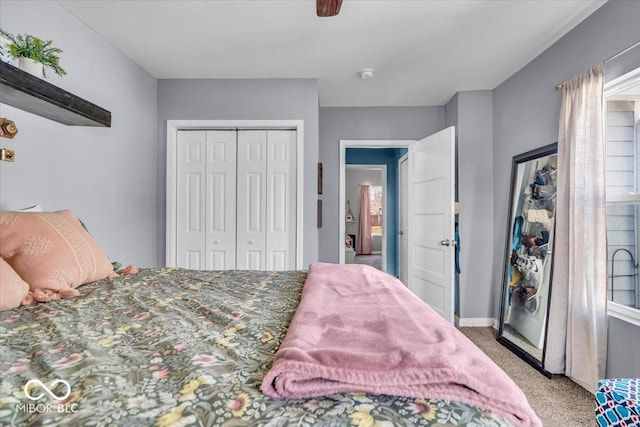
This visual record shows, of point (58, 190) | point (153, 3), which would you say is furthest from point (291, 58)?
point (58, 190)

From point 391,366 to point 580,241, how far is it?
2196mm

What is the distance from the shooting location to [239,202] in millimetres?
3291

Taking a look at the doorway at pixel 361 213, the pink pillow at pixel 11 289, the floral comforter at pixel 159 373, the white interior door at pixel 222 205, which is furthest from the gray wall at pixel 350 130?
the doorway at pixel 361 213

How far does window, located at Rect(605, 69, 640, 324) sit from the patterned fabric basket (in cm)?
91

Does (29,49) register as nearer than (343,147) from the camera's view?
Yes

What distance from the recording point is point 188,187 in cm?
331

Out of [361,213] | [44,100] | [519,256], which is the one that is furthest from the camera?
[361,213]

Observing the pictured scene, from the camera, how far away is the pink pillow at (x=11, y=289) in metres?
1.12

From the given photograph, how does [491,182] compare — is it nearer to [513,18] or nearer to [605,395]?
[513,18]

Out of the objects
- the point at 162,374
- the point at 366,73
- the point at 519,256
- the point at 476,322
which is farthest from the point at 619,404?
the point at 366,73

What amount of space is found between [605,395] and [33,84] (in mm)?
2922

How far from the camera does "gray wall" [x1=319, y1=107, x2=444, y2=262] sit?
158 inches

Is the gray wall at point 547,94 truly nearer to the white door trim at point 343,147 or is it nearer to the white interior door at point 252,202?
the white door trim at point 343,147

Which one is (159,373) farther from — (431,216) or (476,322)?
(476,322)
